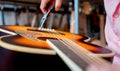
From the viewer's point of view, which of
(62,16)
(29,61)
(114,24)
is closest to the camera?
(29,61)

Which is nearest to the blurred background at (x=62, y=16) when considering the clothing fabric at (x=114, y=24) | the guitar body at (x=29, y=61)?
the clothing fabric at (x=114, y=24)

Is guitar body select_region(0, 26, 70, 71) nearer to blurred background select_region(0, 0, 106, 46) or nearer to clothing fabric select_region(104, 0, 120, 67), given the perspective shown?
clothing fabric select_region(104, 0, 120, 67)

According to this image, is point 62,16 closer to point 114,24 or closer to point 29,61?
point 114,24

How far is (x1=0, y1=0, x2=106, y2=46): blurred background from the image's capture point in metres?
1.87

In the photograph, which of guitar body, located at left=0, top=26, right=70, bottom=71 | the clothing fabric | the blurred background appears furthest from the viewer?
the blurred background

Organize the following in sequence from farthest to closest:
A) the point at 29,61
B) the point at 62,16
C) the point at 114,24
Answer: the point at 62,16, the point at 114,24, the point at 29,61

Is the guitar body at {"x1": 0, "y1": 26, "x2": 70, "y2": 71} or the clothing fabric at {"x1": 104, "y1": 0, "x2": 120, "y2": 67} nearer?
the guitar body at {"x1": 0, "y1": 26, "x2": 70, "y2": 71}

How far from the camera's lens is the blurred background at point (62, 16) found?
1874mm

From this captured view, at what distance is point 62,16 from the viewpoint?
2.09 metres

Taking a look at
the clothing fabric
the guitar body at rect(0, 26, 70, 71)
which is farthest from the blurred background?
the guitar body at rect(0, 26, 70, 71)

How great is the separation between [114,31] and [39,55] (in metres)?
0.22

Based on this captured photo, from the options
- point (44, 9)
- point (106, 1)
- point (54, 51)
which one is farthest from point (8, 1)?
point (54, 51)

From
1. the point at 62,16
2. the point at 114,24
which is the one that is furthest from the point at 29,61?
the point at 62,16

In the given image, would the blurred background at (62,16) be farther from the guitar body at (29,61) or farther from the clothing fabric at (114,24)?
the guitar body at (29,61)
